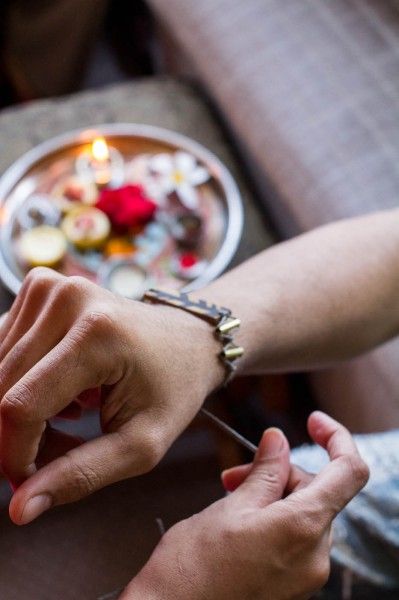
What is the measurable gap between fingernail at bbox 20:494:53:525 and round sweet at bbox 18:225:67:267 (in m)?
0.65

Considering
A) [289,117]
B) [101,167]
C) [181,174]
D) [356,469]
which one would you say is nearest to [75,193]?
[101,167]

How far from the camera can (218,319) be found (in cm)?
70

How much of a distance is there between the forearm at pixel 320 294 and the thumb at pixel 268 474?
0.53 ft

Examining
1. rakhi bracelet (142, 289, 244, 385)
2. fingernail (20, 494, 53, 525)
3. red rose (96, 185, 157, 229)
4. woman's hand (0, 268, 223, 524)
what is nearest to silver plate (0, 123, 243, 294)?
red rose (96, 185, 157, 229)

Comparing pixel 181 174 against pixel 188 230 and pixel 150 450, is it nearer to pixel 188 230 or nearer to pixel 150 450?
pixel 188 230

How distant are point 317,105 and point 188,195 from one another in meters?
0.28

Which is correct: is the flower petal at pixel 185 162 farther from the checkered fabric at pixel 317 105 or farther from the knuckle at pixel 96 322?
the knuckle at pixel 96 322

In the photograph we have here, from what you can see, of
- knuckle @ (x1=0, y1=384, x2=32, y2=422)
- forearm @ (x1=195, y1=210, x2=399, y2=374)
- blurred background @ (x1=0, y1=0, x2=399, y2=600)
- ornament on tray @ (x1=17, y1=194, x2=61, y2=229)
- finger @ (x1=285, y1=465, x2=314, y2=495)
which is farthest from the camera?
ornament on tray @ (x1=17, y1=194, x2=61, y2=229)

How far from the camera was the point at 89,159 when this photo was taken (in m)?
1.27

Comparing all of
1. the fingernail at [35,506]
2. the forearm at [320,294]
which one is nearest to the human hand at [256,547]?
the fingernail at [35,506]

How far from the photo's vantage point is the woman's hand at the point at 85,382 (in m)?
0.52

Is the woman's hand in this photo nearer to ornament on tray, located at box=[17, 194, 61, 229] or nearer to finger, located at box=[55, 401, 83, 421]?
finger, located at box=[55, 401, 83, 421]

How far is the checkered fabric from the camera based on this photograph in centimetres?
110

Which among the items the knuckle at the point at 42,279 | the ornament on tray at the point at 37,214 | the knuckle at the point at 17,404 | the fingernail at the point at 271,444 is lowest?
the fingernail at the point at 271,444
